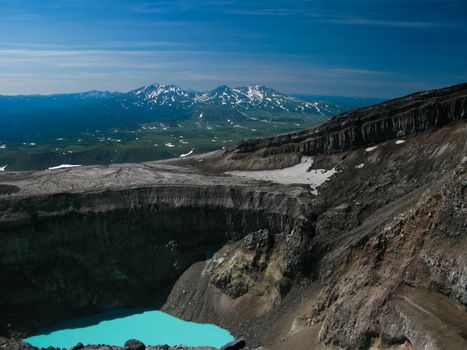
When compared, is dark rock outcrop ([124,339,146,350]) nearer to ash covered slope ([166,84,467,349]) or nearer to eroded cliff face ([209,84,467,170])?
ash covered slope ([166,84,467,349])

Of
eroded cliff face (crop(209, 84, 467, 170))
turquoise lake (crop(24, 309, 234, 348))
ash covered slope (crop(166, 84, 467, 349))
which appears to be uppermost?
eroded cliff face (crop(209, 84, 467, 170))

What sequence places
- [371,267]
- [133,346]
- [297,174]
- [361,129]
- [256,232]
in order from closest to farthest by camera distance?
[371,267] < [133,346] < [256,232] < [361,129] < [297,174]

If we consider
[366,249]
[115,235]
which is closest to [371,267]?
[366,249]

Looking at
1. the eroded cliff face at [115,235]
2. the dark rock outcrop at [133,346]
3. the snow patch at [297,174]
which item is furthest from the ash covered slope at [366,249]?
the dark rock outcrop at [133,346]

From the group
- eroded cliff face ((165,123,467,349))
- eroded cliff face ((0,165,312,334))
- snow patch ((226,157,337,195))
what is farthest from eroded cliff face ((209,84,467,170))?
eroded cliff face ((0,165,312,334))

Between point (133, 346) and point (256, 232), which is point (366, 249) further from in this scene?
point (133, 346)

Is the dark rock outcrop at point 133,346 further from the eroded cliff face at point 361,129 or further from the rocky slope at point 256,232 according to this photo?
the eroded cliff face at point 361,129
